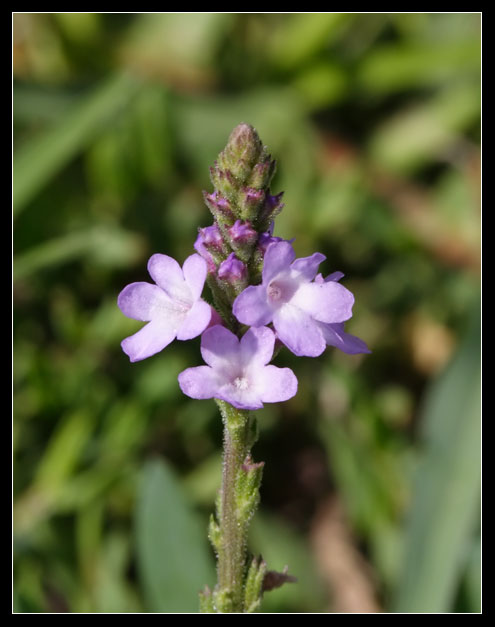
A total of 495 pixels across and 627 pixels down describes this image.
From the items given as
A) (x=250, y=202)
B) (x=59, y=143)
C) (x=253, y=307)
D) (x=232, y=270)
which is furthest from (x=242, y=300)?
(x=59, y=143)

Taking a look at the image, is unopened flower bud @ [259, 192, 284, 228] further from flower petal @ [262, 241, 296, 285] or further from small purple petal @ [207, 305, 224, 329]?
small purple petal @ [207, 305, 224, 329]

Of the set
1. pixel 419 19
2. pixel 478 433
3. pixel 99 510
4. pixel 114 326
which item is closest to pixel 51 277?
pixel 114 326

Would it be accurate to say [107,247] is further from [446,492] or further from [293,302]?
[293,302]

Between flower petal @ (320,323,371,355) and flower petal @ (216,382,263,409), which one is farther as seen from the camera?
flower petal @ (320,323,371,355)

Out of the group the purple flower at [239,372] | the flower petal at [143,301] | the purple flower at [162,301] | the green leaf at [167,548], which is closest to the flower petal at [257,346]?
the purple flower at [239,372]

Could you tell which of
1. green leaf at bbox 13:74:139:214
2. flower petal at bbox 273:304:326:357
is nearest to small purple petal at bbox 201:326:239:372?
flower petal at bbox 273:304:326:357

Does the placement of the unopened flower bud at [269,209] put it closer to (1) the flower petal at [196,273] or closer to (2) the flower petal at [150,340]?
(1) the flower petal at [196,273]
